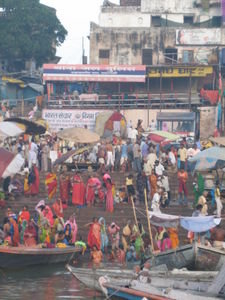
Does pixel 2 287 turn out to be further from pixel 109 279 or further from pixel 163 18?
pixel 163 18

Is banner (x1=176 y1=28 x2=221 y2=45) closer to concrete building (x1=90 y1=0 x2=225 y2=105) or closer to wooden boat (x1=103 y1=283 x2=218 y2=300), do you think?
concrete building (x1=90 y1=0 x2=225 y2=105)

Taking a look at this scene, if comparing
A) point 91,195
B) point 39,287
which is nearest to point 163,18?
point 91,195

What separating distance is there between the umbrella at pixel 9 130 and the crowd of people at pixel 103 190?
0.76 m

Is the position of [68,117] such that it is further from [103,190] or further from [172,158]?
[103,190]

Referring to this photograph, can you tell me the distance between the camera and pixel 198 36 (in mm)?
43938

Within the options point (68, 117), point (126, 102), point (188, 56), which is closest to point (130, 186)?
point (68, 117)

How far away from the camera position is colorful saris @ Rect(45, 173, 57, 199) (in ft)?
81.1

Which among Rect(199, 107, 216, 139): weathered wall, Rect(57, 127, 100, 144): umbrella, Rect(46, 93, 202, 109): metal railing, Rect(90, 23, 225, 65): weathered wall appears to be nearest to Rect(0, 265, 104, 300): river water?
Rect(57, 127, 100, 144): umbrella

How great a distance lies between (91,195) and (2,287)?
5772mm

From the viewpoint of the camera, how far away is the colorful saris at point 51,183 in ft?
81.1

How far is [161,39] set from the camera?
44.4 m

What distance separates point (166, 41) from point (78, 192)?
A: 70.2 feet

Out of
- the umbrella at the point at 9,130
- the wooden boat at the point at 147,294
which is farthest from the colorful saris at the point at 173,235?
the umbrella at the point at 9,130

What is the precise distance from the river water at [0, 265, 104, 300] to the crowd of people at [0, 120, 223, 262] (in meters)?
0.70
